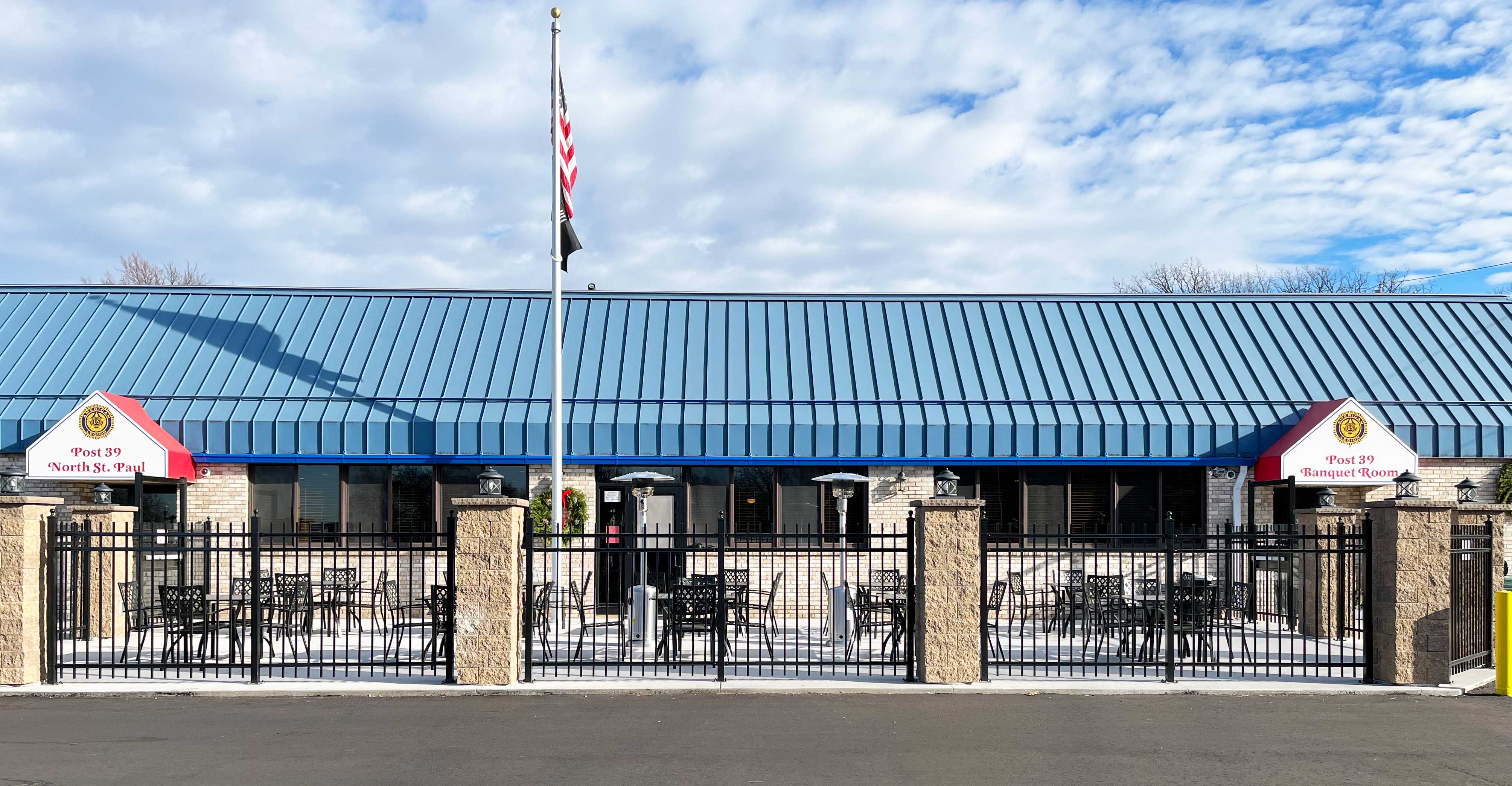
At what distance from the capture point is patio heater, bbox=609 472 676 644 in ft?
45.6

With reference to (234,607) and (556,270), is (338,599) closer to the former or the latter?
(234,607)

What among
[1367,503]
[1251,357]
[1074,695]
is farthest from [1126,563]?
[1074,695]

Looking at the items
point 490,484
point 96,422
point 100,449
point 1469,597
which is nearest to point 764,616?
point 490,484

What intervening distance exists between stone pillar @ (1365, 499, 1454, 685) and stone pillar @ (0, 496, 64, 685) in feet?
48.3

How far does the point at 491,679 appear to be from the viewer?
40.3 ft

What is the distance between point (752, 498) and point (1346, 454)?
10069 millimetres

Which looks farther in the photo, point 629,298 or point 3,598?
point 629,298

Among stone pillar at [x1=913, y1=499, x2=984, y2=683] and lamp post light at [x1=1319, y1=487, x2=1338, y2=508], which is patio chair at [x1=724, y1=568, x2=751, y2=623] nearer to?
stone pillar at [x1=913, y1=499, x2=984, y2=683]

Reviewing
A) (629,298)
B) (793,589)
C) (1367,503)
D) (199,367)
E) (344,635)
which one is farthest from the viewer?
(629,298)

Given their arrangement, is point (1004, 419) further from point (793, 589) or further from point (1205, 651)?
point (1205, 651)

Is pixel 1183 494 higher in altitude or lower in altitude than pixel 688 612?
higher

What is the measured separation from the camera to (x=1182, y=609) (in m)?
14.0

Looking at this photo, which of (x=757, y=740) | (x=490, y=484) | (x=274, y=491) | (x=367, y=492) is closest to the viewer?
(x=757, y=740)

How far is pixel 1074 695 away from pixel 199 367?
16.8 meters
